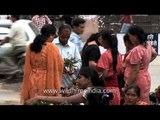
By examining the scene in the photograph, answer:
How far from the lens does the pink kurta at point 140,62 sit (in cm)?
500

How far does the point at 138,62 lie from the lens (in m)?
4.99

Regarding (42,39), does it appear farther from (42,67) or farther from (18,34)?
(18,34)

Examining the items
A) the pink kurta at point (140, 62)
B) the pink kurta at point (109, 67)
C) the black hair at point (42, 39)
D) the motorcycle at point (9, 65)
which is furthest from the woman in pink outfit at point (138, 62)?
the motorcycle at point (9, 65)

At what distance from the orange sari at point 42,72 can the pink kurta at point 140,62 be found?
2.11 ft

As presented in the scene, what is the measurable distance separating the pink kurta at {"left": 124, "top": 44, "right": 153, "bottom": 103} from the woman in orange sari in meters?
0.64

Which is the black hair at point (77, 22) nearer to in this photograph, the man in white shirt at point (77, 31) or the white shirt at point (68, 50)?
the man in white shirt at point (77, 31)

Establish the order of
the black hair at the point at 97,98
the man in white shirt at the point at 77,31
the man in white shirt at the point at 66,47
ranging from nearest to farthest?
1. the black hair at the point at 97,98
2. the man in white shirt at the point at 66,47
3. the man in white shirt at the point at 77,31

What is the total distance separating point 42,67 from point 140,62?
88cm

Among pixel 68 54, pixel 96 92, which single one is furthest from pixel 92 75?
pixel 68 54

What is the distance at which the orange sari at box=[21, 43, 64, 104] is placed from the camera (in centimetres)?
512

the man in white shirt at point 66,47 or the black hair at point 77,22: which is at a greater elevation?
the black hair at point 77,22

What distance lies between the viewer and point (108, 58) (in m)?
5.14
